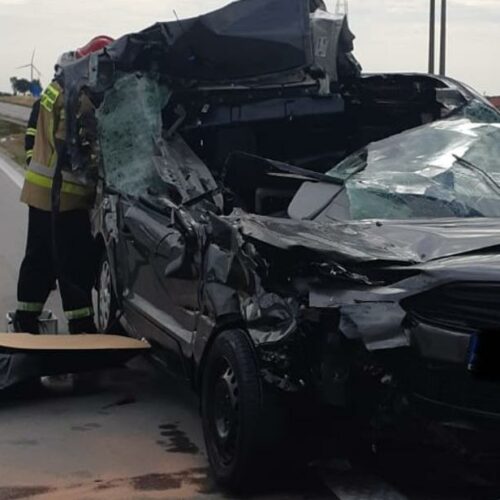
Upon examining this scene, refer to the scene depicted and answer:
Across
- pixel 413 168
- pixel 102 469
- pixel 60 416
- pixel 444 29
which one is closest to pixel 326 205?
pixel 413 168

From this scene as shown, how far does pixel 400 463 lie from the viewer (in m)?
4.33

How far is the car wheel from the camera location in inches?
243

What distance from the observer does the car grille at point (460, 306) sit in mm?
3178

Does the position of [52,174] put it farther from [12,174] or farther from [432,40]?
[432,40]

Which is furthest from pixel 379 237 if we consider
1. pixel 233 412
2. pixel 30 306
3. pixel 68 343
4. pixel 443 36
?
pixel 443 36

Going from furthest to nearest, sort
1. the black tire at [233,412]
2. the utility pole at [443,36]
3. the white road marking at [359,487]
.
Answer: the utility pole at [443,36], the white road marking at [359,487], the black tire at [233,412]

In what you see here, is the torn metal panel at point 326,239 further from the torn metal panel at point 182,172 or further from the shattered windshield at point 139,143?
the shattered windshield at point 139,143

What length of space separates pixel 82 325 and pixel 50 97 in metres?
1.46

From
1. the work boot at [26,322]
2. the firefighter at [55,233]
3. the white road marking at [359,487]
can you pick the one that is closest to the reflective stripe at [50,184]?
the firefighter at [55,233]

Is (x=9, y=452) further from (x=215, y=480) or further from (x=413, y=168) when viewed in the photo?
(x=413, y=168)

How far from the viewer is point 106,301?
6340 millimetres

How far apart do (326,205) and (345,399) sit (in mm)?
1265

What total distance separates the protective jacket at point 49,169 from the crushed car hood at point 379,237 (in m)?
2.42

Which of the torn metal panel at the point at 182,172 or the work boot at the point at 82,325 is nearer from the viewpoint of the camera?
the torn metal panel at the point at 182,172
